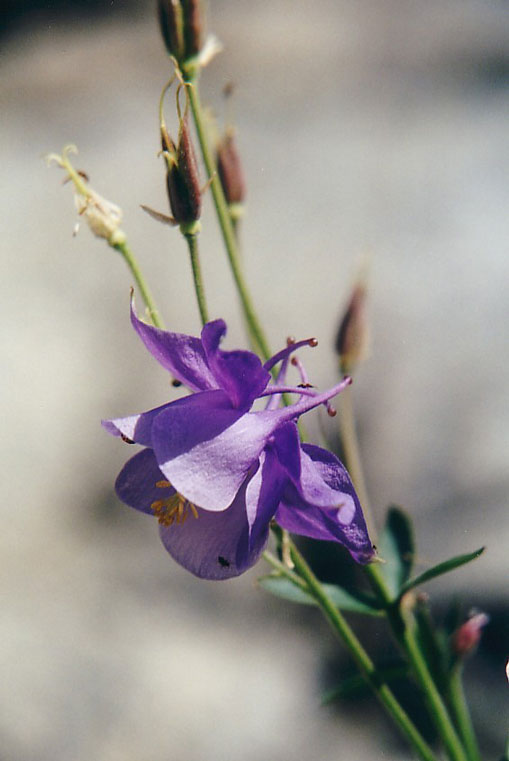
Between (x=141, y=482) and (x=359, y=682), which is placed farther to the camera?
(x=359, y=682)

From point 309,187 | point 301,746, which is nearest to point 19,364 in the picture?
point 309,187

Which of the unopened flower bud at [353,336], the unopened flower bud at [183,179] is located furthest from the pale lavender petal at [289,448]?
the unopened flower bud at [353,336]

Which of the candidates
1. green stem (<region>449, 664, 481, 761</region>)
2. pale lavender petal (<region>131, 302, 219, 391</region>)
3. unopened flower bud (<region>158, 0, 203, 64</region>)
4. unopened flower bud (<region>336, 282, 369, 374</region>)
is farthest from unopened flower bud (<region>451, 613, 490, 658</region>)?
unopened flower bud (<region>158, 0, 203, 64</region>)

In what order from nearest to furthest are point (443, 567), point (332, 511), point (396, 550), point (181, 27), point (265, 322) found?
point (332, 511) → point (443, 567) → point (181, 27) → point (396, 550) → point (265, 322)

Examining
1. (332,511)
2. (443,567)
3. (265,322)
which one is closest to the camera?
(332,511)

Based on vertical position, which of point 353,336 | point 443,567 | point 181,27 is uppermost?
point 181,27

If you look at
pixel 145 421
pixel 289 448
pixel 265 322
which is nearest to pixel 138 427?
pixel 145 421

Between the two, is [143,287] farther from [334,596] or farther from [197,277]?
[334,596]

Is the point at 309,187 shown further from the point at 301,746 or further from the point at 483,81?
the point at 301,746
